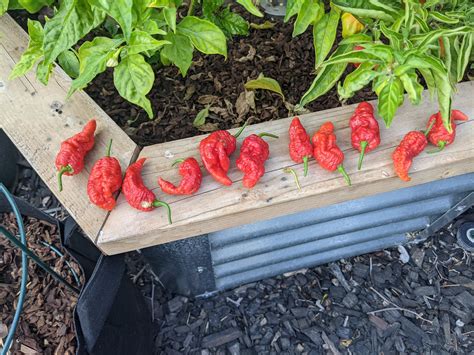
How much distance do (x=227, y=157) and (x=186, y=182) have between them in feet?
0.46

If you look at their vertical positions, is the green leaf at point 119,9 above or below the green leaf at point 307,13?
above

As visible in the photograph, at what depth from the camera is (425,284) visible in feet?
6.93

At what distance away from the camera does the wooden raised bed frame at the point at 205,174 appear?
4.37 ft

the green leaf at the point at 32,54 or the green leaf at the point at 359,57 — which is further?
the green leaf at the point at 32,54

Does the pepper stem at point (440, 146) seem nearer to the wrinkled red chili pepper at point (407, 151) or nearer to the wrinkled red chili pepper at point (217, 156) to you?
the wrinkled red chili pepper at point (407, 151)

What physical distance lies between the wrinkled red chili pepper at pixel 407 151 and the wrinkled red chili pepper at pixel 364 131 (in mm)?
69

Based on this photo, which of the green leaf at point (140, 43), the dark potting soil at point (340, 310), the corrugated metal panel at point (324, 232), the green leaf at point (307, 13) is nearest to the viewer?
the green leaf at point (140, 43)

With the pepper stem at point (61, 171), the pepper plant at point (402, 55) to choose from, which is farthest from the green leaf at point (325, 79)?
the pepper stem at point (61, 171)

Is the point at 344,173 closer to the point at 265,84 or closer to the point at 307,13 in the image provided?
the point at 307,13

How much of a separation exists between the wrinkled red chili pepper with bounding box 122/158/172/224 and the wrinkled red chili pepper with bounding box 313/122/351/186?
0.45 meters

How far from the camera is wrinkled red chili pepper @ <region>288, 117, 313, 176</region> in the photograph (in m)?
1.38

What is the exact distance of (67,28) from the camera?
47.9 inches

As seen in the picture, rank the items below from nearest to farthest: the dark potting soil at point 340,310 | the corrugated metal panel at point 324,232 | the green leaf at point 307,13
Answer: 1. the green leaf at point 307,13
2. the corrugated metal panel at point 324,232
3. the dark potting soil at point 340,310

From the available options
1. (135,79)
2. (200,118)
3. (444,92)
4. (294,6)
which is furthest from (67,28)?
(444,92)
